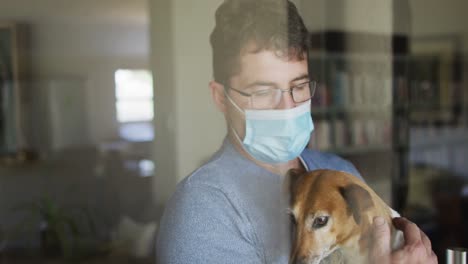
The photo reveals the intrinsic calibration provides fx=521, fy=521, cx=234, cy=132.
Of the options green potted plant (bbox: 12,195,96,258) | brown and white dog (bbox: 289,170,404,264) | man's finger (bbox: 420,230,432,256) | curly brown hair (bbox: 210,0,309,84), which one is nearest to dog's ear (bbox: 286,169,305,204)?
brown and white dog (bbox: 289,170,404,264)

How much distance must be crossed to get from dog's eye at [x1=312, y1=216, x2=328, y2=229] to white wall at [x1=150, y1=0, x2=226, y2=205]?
0.28m

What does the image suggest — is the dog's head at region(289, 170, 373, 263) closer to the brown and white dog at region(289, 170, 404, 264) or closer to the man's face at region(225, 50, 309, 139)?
the brown and white dog at region(289, 170, 404, 264)

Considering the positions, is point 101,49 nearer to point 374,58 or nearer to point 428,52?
point 374,58

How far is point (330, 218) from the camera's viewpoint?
1129 millimetres

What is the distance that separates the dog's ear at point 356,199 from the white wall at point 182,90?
31 centimetres

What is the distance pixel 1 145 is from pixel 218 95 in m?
A: 1.10

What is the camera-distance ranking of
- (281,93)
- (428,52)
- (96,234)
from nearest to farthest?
(281,93) < (96,234) < (428,52)

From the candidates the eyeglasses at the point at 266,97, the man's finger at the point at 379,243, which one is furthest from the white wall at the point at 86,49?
the man's finger at the point at 379,243

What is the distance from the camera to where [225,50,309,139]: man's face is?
1.14 meters

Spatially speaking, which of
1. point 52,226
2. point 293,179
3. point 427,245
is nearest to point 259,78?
point 293,179

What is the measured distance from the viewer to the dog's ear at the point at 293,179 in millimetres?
1166

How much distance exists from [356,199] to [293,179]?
0.48 feet

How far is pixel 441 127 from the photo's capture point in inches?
169

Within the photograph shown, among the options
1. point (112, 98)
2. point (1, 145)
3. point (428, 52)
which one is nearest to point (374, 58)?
point (112, 98)
